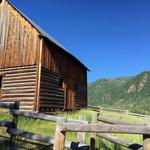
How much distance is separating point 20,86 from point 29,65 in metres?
1.62

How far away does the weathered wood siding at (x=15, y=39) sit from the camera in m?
20.6

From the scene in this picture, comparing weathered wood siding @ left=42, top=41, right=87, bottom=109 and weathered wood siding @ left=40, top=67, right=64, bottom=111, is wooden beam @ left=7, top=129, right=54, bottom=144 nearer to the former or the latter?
weathered wood siding @ left=40, top=67, right=64, bottom=111

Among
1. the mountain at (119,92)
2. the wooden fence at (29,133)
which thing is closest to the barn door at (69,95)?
the wooden fence at (29,133)

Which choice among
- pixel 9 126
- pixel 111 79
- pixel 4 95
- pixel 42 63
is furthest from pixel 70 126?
pixel 111 79

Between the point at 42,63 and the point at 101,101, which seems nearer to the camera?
the point at 42,63

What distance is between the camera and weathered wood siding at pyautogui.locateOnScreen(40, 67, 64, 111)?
20.1 metres

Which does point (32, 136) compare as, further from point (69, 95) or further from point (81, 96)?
point (81, 96)

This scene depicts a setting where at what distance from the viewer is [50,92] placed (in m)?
21.1

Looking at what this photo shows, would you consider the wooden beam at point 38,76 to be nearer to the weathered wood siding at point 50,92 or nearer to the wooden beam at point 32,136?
the weathered wood siding at point 50,92

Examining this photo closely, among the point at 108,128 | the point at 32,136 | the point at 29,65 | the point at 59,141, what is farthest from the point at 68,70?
the point at 108,128

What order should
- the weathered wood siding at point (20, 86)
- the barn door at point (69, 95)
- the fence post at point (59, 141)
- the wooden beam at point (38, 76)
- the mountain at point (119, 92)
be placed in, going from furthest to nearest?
1. the mountain at point (119, 92)
2. the barn door at point (69, 95)
3. the weathered wood siding at point (20, 86)
4. the wooden beam at point (38, 76)
5. the fence post at point (59, 141)

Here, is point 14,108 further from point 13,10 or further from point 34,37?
point 13,10

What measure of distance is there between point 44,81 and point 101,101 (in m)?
113

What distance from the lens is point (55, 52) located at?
22234 mm
